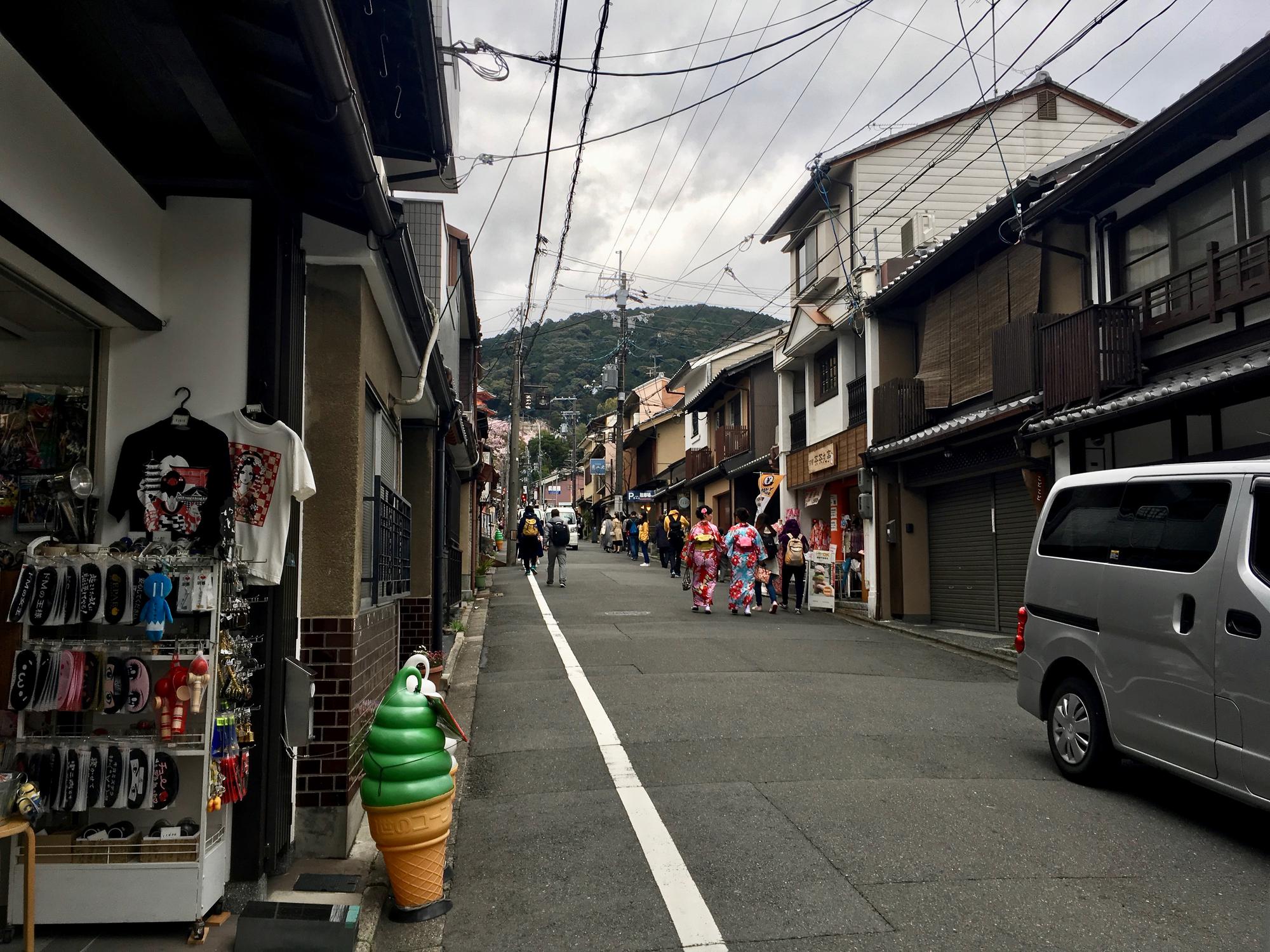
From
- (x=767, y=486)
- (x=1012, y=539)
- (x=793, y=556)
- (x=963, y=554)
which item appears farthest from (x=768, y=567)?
(x=767, y=486)

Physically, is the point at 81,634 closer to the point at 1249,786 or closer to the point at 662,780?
the point at 662,780

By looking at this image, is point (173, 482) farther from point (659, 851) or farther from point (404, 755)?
point (659, 851)

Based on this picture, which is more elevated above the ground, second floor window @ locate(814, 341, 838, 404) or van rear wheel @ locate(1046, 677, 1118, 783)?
second floor window @ locate(814, 341, 838, 404)

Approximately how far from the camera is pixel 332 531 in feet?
17.3

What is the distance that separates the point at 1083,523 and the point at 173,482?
589 cm

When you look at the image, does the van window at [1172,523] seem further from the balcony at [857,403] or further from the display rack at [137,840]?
the balcony at [857,403]

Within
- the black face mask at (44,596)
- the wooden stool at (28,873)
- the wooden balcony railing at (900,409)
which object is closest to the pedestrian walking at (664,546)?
the wooden balcony railing at (900,409)

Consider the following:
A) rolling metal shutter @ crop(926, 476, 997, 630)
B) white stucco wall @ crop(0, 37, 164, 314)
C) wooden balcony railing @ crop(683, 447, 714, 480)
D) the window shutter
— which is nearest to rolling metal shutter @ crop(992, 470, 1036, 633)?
rolling metal shutter @ crop(926, 476, 997, 630)

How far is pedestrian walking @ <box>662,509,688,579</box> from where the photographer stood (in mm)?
26703

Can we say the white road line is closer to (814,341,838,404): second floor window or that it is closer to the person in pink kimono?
the person in pink kimono

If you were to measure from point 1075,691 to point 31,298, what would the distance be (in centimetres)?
661

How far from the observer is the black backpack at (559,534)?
22656mm

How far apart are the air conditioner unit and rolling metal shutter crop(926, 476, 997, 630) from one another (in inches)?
257

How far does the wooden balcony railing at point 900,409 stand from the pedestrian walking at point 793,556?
237cm
